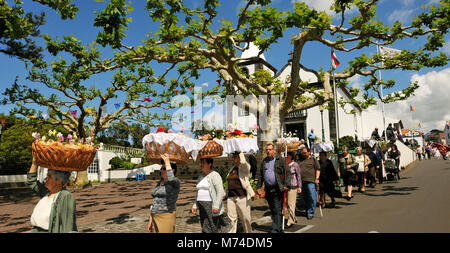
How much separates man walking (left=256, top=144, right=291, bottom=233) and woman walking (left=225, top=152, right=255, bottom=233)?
34.7 inches

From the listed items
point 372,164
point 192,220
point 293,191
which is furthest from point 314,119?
point 192,220

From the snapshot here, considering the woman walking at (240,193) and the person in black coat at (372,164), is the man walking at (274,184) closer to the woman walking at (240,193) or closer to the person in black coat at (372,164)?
the woman walking at (240,193)

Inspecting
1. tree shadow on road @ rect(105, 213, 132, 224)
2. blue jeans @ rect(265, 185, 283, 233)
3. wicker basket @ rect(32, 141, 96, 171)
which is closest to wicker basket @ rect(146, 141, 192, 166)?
wicker basket @ rect(32, 141, 96, 171)

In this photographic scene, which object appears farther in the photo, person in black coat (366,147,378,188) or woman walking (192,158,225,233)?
person in black coat (366,147,378,188)

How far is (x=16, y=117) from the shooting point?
65.1 feet

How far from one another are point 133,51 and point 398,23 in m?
9.47

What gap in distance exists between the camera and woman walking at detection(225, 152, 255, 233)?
5375 mm

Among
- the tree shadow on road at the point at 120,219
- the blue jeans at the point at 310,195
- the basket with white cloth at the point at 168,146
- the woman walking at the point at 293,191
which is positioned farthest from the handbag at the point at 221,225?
the tree shadow on road at the point at 120,219

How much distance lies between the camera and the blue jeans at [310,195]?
7.68 metres

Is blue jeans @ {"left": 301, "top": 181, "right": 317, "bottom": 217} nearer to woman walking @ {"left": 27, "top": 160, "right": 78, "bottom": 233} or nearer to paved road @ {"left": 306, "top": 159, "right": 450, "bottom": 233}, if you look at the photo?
paved road @ {"left": 306, "top": 159, "right": 450, "bottom": 233}

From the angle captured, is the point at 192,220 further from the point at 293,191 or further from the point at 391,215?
the point at 391,215

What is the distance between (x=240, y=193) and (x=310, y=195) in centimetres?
318

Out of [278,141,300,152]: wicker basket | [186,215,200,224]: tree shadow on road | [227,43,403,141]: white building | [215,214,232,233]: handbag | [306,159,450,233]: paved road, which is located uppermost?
[227,43,403,141]: white building

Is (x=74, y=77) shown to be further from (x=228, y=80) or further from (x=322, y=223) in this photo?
(x=322, y=223)
